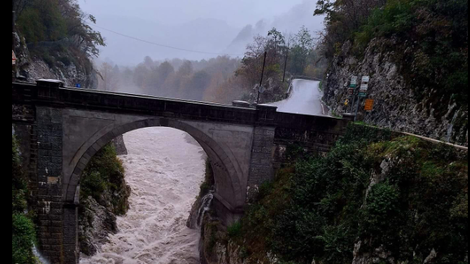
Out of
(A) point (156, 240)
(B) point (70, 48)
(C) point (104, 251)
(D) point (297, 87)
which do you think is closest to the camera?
(C) point (104, 251)

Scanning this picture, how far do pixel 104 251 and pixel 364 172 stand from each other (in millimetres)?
13293

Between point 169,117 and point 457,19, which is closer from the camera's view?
point 457,19

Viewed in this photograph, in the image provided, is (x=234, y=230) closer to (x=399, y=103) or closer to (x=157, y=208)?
(x=399, y=103)

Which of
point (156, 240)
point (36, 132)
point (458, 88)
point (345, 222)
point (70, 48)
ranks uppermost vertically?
point (70, 48)

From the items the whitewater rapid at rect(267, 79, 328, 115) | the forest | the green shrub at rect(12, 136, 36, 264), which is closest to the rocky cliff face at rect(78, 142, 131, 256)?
the green shrub at rect(12, 136, 36, 264)

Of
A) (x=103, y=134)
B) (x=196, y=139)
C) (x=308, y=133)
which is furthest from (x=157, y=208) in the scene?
(x=308, y=133)

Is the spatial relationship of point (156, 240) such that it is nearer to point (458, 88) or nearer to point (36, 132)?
point (36, 132)

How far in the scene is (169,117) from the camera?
10992mm

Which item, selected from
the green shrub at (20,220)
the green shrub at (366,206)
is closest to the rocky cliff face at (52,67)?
the green shrub at (20,220)

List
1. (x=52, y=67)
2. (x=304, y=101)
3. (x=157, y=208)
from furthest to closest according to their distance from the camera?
1. (x=304, y=101)
2. (x=52, y=67)
3. (x=157, y=208)

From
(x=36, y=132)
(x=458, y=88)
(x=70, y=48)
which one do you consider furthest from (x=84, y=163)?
(x=70, y=48)

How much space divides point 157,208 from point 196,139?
10.2 metres

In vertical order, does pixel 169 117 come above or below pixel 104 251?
above

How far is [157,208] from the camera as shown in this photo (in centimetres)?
1939
